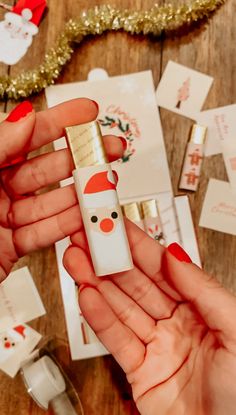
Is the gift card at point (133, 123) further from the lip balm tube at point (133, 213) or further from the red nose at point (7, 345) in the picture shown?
the red nose at point (7, 345)

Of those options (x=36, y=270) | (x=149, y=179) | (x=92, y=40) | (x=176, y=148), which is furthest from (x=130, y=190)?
(x=92, y=40)

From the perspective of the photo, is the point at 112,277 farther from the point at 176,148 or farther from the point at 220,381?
the point at 176,148

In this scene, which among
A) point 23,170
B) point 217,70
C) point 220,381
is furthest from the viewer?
point 217,70

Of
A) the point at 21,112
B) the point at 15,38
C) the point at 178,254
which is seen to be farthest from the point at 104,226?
the point at 15,38

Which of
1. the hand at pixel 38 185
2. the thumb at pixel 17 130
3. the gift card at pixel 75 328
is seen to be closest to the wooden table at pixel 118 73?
the gift card at pixel 75 328

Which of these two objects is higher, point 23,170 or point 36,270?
point 23,170

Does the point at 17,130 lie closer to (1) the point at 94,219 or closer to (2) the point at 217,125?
(1) the point at 94,219
